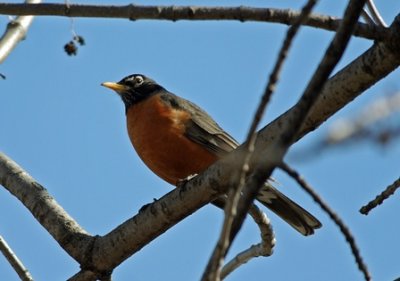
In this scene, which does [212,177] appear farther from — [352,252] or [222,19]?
[352,252]

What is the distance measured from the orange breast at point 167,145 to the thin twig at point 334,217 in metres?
4.06

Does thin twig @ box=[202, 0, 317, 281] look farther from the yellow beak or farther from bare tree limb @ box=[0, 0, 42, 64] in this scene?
the yellow beak

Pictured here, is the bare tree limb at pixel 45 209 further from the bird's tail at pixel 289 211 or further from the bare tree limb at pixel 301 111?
the bare tree limb at pixel 301 111

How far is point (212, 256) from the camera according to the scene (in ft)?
6.18

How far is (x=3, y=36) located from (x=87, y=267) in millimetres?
2749

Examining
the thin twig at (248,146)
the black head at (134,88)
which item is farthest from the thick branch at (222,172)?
the black head at (134,88)

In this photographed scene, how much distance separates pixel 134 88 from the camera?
26.7ft

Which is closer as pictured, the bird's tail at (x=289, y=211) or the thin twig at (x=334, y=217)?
the thin twig at (x=334, y=217)

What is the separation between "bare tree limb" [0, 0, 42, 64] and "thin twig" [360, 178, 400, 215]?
392 cm

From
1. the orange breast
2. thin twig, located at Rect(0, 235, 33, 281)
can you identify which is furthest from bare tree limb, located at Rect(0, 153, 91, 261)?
the orange breast

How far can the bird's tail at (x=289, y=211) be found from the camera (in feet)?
19.6

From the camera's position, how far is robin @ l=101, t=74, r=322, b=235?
6.08 meters

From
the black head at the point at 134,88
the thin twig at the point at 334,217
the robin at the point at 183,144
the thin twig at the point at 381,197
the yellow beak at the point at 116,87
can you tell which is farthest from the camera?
the yellow beak at the point at 116,87

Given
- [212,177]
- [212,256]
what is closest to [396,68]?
[212,177]
